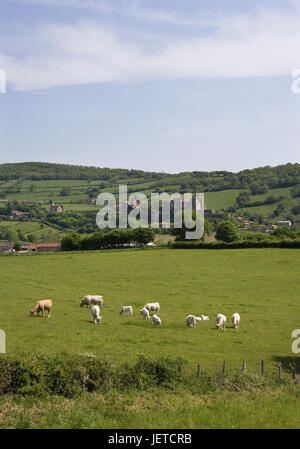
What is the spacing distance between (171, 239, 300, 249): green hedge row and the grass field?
302 cm

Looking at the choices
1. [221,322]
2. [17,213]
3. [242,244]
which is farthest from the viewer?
[17,213]

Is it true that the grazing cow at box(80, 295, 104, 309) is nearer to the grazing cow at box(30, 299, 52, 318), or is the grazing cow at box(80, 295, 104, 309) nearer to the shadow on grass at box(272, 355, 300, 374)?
the grazing cow at box(30, 299, 52, 318)

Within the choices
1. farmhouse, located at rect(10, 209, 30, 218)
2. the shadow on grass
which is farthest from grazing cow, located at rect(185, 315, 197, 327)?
farmhouse, located at rect(10, 209, 30, 218)

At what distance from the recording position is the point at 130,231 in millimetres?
96312

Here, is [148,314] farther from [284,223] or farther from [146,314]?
[284,223]

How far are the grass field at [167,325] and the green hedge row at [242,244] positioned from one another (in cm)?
302

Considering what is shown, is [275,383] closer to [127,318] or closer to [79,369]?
[79,369]

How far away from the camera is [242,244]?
78.7 metres

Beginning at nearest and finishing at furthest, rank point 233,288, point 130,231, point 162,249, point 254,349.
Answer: point 254,349 → point 233,288 → point 162,249 → point 130,231

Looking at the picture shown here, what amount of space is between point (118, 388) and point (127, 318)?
54.7 feet

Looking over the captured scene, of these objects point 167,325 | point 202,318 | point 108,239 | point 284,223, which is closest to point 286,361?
point 167,325

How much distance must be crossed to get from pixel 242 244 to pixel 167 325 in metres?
51.0

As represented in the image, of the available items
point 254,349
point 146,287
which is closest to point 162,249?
point 146,287

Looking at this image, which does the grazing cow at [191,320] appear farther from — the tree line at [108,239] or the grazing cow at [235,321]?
the tree line at [108,239]
